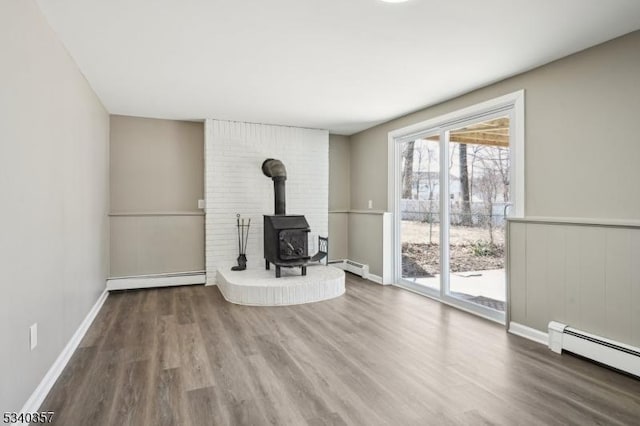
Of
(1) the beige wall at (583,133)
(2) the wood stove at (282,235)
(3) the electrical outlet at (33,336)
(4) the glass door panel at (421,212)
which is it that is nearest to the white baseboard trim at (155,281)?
(2) the wood stove at (282,235)

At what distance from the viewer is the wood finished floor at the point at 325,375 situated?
73.4 inches

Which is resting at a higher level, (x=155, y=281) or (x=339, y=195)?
(x=339, y=195)

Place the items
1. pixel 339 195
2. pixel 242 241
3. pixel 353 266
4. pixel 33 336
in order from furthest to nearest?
pixel 339 195 → pixel 353 266 → pixel 242 241 → pixel 33 336

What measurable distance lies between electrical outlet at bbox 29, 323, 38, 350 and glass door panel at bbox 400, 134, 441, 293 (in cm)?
375

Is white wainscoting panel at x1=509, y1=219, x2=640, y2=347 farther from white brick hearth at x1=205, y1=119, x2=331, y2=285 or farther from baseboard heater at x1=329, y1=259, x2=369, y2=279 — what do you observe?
white brick hearth at x1=205, y1=119, x2=331, y2=285

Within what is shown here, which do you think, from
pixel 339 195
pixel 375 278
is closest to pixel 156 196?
pixel 339 195

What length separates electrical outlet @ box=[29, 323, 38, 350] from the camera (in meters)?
1.86

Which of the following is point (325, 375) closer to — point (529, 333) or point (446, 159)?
point (529, 333)

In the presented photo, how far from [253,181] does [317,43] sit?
9.23 ft

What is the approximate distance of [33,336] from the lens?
6.22ft

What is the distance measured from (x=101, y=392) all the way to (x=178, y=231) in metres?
2.99

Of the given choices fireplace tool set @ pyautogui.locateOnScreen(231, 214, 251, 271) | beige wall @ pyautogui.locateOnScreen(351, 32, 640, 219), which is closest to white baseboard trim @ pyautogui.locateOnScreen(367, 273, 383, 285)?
fireplace tool set @ pyautogui.locateOnScreen(231, 214, 251, 271)

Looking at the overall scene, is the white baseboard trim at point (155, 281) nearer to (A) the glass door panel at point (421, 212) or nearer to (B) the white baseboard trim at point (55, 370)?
(B) the white baseboard trim at point (55, 370)

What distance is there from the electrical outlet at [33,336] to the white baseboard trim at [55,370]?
0.25m
